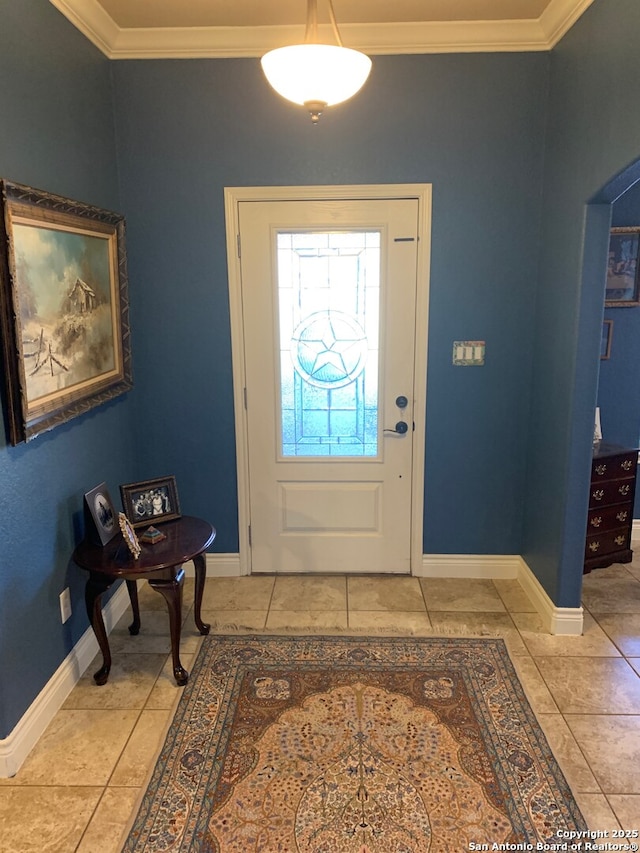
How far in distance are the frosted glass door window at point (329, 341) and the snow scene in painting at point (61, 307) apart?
95 centimetres

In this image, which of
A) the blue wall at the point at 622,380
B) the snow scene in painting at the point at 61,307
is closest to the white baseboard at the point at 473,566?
the blue wall at the point at 622,380

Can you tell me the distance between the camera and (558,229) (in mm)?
3053

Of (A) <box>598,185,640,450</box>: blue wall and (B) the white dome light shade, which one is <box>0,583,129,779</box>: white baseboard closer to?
(B) the white dome light shade

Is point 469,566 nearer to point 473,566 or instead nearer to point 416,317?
point 473,566

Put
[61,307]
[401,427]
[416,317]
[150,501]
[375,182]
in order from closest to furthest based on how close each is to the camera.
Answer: [61,307]
[150,501]
[375,182]
[416,317]
[401,427]

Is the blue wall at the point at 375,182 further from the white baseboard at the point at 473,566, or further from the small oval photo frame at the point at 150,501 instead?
the small oval photo frame at the point at 150,501

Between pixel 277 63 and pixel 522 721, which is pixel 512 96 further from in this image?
pixel 522 721

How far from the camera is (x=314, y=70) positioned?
1.72 metres

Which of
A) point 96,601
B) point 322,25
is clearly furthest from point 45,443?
point 322,25

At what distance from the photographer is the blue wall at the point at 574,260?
2.41m

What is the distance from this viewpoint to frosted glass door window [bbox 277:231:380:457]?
338cm

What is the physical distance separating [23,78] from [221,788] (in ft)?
8.62

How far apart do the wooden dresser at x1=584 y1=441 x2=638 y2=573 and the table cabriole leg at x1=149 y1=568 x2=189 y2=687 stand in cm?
234

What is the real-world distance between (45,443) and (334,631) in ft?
5.37
